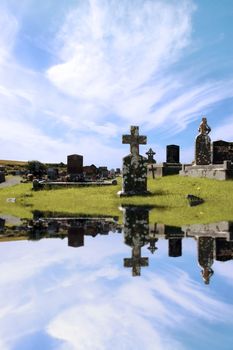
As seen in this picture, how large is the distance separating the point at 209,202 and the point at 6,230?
1157 centimetres

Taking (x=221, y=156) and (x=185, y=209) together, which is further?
(x=221, y=156)

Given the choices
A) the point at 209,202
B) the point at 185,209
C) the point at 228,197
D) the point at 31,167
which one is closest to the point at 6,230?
the point at 185,209

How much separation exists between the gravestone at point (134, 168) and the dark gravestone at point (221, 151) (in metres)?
12.4

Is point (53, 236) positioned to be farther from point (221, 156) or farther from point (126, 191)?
point (221, 156)

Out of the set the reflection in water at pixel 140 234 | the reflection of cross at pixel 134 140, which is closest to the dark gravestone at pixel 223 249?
the reflection in water at pixel 140 234

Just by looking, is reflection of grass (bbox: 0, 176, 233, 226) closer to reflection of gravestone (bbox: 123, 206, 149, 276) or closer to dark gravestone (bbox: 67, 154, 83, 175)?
reflection of gravestone (bbox: 123, 206, 149, 276)

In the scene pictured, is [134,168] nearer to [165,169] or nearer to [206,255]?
[165,169]

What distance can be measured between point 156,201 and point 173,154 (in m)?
19.2

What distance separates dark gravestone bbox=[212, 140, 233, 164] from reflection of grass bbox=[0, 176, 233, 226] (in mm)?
7965

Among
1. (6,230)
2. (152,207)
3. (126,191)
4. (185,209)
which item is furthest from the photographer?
(126,191)

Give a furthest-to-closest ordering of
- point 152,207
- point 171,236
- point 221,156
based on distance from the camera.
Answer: point 221,156, point 152,207, point 171,236

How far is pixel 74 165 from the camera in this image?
129 feet

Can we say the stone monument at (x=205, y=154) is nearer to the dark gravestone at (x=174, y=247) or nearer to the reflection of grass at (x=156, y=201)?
the reflection of grass at (x=156, y=201)

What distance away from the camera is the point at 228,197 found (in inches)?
827
